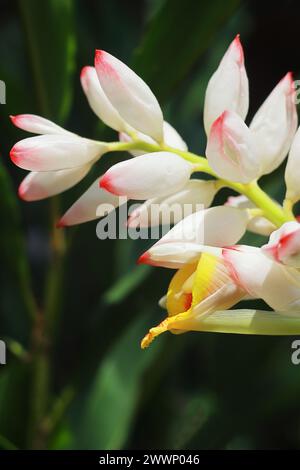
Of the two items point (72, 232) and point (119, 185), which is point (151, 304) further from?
point (119, 185)

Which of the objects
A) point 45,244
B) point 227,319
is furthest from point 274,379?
point 45,244

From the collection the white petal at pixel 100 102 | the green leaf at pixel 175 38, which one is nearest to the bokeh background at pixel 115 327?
the green leaf at pixel 175 38

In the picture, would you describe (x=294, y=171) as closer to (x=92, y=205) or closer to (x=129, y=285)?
(x=92, y=205)

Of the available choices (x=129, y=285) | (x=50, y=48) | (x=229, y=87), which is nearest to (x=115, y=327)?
(x=129, y=285)

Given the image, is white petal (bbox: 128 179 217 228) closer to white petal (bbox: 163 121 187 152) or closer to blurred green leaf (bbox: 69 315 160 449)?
white petal (bbox: 163 121 187 152)

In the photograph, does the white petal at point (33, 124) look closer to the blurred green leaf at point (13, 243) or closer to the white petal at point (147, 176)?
the white petal at point (147, 176)

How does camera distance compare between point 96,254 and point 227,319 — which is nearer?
point 227,319
